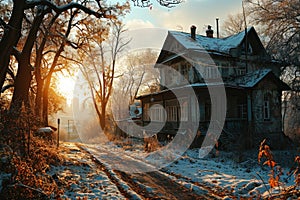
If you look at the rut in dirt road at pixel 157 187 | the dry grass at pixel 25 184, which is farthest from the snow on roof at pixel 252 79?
the dry grass at pixel 25 184

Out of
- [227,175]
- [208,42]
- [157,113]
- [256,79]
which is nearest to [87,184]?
[227,175]

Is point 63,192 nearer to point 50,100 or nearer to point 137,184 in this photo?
point 137,184

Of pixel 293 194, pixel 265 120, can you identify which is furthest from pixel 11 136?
pixel 265 120

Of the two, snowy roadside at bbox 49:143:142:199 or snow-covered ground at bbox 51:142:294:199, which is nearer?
snowy roadside at bbox 49:143:142:199

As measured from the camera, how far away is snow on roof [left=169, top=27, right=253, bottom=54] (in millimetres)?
21867

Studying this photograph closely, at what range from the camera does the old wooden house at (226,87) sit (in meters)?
18.8

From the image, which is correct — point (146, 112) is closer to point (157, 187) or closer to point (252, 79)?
point (252, 79)

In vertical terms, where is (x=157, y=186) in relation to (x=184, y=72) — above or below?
below

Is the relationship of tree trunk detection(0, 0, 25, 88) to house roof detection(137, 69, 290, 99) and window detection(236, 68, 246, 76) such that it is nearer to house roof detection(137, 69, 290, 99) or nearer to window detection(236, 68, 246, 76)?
house roof detection(137, 69, 290, 99)

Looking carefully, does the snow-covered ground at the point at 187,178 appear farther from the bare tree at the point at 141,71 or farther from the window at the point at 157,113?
the bare tree at the point at 141,71

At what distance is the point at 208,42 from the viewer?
2409 cm

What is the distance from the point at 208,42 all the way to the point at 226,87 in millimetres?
7155

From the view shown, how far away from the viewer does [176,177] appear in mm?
8781

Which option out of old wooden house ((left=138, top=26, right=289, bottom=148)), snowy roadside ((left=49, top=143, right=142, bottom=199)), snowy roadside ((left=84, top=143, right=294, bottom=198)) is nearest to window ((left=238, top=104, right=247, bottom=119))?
old wooden house ((left=138, top=26, right=289, bottom=148))
